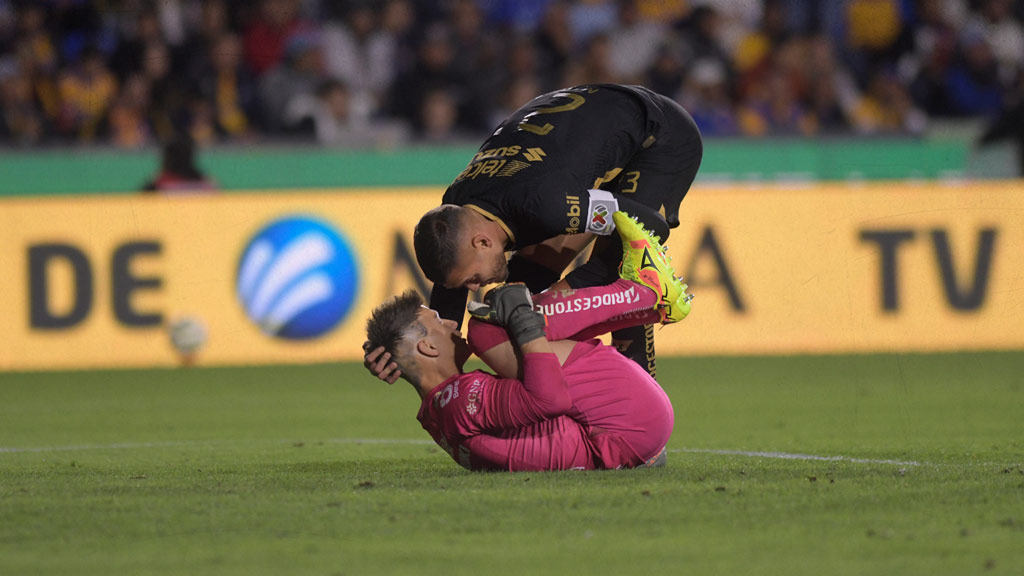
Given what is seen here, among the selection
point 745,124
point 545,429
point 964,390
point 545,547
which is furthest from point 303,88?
point 545,547

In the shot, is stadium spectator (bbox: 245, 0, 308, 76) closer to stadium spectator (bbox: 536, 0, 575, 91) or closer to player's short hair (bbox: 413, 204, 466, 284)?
stadium spectator (bbox: 536, 0, 575, 91)

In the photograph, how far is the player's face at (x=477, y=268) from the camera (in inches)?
227

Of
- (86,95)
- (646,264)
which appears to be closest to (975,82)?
(86,95)

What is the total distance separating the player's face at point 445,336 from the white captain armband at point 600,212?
642mm

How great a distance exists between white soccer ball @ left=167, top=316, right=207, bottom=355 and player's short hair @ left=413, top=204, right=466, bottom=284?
653cm

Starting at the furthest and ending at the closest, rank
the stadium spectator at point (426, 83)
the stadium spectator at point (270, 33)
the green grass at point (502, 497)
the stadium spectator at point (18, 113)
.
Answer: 1. the stadium spectator at point (270, 33)
2. the stadium spectator at point (426, 83)
3. the stadium spectator at point (18, 113)
4. the green grass at point (502, 497)

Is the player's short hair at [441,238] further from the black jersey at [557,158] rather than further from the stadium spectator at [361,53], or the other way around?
the stadium spectator at [361,53]

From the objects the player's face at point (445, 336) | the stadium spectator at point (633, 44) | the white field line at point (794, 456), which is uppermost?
the player's face at point (445, 336)

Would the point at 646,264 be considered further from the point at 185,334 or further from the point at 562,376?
the point at 185,334

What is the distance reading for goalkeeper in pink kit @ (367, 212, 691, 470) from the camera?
564cm

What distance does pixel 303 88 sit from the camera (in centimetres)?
1448

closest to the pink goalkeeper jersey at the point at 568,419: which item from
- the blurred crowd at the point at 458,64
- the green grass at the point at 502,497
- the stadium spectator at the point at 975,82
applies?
the green grass at the point at 502,497

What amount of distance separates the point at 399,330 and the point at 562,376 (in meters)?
0.67

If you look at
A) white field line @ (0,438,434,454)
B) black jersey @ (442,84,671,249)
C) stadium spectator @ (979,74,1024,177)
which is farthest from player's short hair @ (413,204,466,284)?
stadium spectator @ (979,74,1024,177)
